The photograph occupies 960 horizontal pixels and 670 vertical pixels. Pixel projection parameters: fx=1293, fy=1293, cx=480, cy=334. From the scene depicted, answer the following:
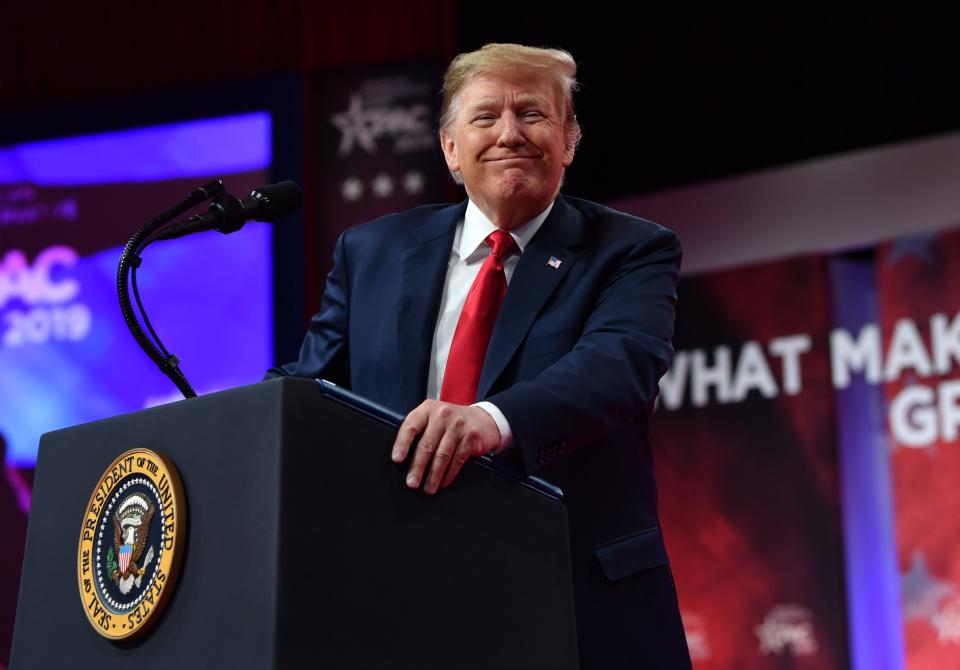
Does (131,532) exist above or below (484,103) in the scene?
below

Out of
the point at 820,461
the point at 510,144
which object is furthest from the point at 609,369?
the point at 820,461

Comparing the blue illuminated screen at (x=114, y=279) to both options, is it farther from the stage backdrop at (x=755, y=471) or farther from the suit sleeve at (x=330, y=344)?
the suit sleeve at (x=330, y=344)

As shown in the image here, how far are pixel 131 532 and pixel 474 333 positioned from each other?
54 cm

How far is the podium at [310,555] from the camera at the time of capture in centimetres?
112

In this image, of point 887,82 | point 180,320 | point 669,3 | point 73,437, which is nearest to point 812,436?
point 887,82

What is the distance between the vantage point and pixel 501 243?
1.71 metres

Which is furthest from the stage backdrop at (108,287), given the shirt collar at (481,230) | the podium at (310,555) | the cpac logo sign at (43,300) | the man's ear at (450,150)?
the podium at (310,555)

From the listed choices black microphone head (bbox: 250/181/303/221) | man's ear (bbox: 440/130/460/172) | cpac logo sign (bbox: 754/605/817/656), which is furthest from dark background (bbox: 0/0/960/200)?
black microphone head (bbox: 250/181/303/221)

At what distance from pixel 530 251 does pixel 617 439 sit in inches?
10.7

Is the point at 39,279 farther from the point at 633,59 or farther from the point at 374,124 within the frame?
the point at 633,59

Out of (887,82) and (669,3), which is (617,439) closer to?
(887,82)

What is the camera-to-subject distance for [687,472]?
180 inches

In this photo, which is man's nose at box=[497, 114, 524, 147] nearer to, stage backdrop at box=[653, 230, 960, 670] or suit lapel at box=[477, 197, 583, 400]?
suit lapel at box=[477, 197, 583, 400]

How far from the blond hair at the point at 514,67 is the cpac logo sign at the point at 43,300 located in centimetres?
281
